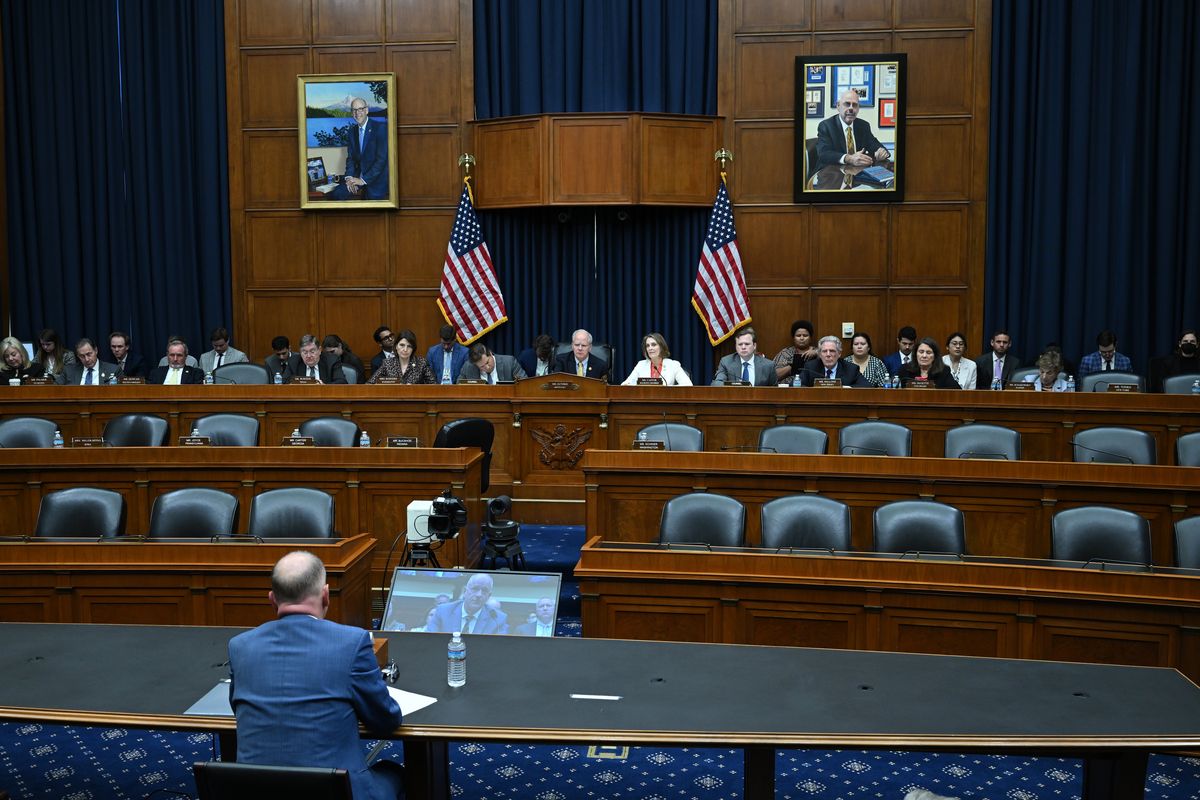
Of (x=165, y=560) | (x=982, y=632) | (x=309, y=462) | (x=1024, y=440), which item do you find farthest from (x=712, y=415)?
(x=165, y=560)

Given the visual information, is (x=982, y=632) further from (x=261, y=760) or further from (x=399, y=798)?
(x=261, y=760)

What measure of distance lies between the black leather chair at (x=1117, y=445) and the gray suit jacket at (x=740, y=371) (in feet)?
8.90

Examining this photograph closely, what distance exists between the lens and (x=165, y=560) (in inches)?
211

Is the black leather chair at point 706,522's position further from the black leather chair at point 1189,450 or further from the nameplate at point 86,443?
the nameplate at point 86,443

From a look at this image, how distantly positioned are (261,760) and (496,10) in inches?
407

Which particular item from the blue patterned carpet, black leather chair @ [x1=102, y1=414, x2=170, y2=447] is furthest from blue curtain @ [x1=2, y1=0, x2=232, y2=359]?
the blue patterned carpet

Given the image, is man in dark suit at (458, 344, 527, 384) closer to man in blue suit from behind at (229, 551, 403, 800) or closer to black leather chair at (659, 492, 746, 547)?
black leather chair at (659, 492, 746, 547)

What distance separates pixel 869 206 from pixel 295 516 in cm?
784

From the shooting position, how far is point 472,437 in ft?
25.5

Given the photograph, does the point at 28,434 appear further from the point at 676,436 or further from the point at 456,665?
the point at 456,665

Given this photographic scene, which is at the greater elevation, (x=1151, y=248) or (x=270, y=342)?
(x=1151, y=248)

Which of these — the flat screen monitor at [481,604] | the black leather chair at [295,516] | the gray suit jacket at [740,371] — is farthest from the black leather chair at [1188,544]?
the gray suit jacket at [740,371]

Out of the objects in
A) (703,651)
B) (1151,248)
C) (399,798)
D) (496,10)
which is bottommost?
(399,798)

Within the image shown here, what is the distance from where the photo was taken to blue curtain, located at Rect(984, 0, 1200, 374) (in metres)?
11.3
